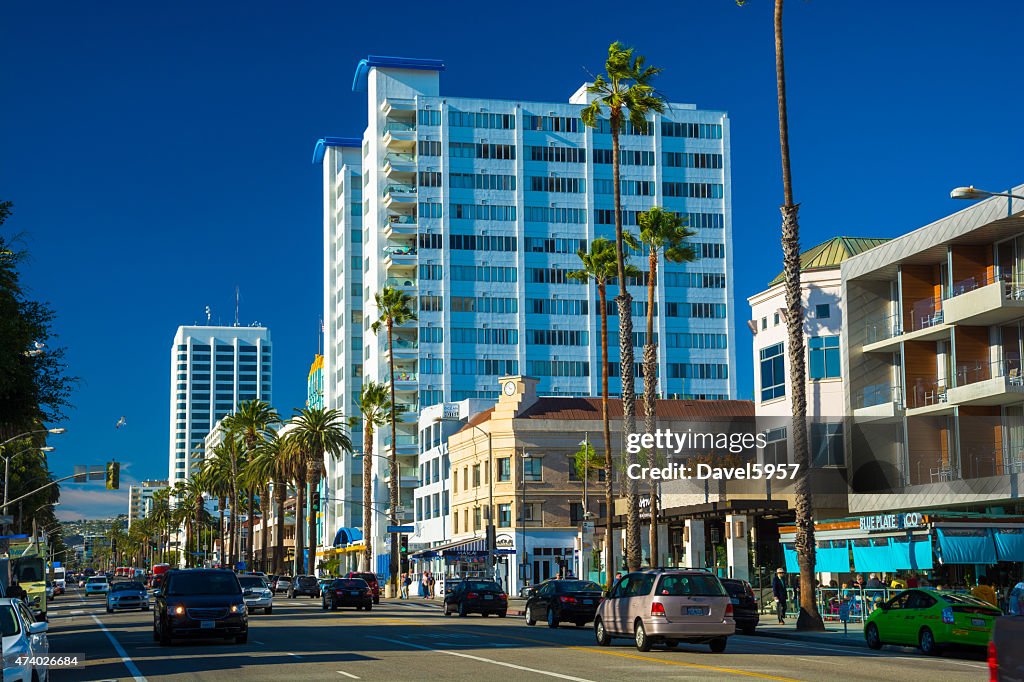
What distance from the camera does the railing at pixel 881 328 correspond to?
167 ft

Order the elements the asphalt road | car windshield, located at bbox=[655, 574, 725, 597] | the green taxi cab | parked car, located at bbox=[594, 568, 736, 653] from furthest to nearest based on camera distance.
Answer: the green taxi cab
car windshield, located at bbox=[655, 574, 725, 597]
parked car, located at bbox=[594, 568, 736, 653]
the asphalt road

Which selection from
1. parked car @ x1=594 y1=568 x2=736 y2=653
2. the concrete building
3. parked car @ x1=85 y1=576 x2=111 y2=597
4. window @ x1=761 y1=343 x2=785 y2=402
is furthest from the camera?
the concrete building

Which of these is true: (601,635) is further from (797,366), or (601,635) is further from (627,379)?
(627,379)

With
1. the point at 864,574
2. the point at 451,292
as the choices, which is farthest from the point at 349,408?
the point at 864,574

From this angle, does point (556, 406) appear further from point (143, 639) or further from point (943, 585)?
point (143, 639)

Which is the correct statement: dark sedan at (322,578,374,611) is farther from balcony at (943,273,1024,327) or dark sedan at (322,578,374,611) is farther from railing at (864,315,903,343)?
balcony at (943,273,1024,327)

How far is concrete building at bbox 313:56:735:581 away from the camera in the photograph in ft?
399

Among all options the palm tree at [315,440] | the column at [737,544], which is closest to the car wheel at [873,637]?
the column at [737,544]

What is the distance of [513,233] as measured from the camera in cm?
12350

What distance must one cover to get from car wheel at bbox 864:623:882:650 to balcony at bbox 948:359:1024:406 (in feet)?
50.2

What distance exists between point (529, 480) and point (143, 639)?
49.9 metres

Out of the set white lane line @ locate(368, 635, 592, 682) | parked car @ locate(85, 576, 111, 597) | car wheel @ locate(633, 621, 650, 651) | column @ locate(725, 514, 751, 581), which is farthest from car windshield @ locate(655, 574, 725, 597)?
parked car @ locate(85, 576, 111, 597)

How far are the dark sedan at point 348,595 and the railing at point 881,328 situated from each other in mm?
23776

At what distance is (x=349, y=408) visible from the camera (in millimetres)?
135375
